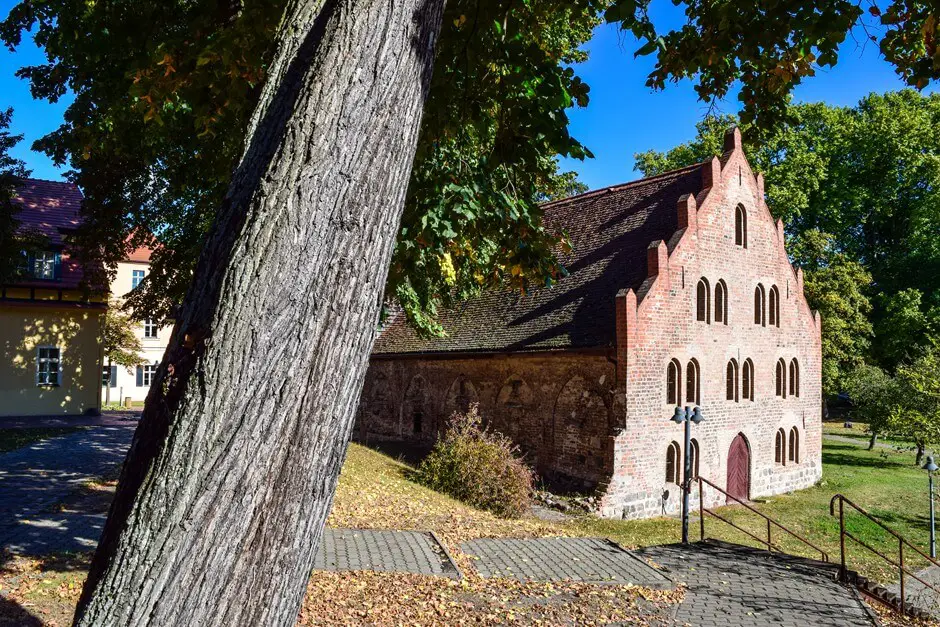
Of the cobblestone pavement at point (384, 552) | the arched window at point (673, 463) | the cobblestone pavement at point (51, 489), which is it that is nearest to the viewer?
the cobblestone pavement at point (384, 552)

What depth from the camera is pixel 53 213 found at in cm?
2784

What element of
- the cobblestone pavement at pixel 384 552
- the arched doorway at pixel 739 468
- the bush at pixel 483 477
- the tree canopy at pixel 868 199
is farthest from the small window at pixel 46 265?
the tree canopy at pixel 868 199

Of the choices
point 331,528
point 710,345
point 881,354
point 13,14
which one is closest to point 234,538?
point 331,528

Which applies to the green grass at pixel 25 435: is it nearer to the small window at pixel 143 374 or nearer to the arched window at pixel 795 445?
the arched window at pixel 795 445

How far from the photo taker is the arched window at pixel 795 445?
929 inches

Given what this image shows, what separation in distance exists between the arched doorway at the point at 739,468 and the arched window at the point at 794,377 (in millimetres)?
3532

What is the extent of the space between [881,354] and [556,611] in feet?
136

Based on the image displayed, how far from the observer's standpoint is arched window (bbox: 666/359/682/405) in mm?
19062

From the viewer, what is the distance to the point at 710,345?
20.1 meters

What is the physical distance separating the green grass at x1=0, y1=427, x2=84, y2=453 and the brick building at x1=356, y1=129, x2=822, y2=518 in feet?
36.5

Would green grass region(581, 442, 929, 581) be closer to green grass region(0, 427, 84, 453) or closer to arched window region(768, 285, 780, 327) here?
arched window region(768, 285, 780, 327)

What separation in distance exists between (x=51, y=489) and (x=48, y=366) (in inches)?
652

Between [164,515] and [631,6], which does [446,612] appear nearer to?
[164,515]

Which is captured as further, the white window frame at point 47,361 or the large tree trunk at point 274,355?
the white window frame at point 47,361
